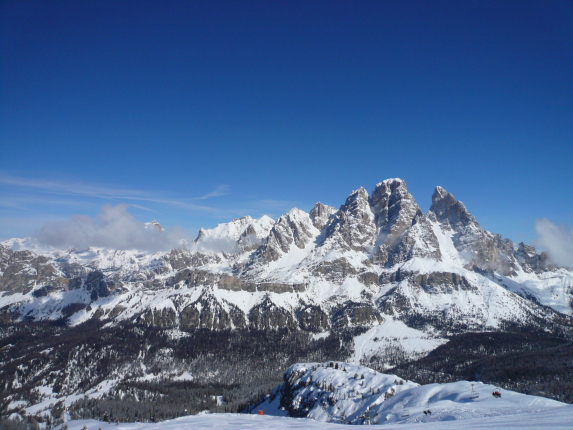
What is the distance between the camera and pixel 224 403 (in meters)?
194

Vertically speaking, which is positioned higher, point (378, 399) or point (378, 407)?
point (378, 399)

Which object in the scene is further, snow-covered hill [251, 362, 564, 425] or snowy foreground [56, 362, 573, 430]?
snow-covered hill [251, 362, 564, 425]

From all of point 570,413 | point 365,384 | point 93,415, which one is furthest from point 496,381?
point 93,415

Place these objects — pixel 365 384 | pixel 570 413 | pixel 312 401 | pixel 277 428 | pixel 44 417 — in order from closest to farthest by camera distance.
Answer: pixel 570 413
pixel 277 428
pixel 365 384
pixel 312 401
pixel 44 417

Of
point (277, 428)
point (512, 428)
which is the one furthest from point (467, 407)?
point (512, 428)

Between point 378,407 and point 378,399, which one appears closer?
point 378,407

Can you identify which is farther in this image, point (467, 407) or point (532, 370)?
point (532, 370)

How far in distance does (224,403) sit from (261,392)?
21.4 meters

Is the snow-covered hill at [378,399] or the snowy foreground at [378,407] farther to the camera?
the snow-covered hill at [378,399]

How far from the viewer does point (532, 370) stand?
186000mm

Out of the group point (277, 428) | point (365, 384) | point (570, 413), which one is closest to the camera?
point (570, 413)

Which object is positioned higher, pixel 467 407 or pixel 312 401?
pixel 467 407

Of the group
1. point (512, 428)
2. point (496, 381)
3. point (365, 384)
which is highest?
point (512, 428)

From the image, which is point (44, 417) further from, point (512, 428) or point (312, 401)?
point (512, 428)
